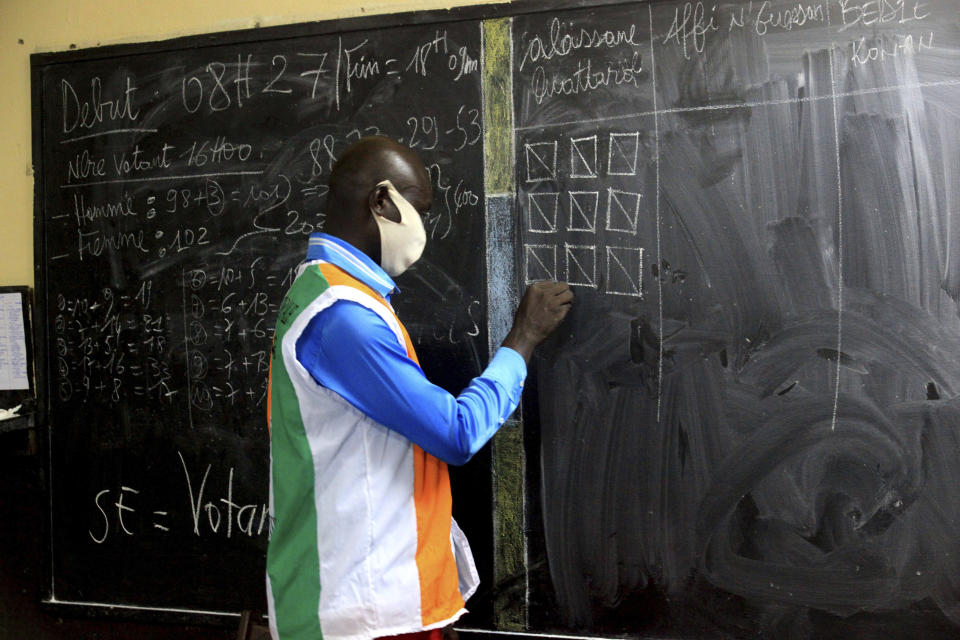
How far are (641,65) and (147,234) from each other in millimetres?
1517

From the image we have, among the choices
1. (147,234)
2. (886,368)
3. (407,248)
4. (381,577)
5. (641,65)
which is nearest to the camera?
(381,577)

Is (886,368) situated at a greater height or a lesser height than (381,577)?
greater

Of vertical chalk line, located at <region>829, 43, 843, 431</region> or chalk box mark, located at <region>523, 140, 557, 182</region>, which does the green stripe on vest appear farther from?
vertical chalk line, located at <region>829, 43, 843, 431</region>

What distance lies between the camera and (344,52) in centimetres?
224

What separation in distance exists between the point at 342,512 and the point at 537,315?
0.66m

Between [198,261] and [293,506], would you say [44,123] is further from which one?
[293,506]

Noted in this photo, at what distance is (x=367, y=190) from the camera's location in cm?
153

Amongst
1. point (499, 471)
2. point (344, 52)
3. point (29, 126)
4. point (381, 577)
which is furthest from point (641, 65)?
point (29, 126)

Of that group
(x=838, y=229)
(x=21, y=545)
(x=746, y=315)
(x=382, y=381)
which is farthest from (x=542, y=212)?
(x=21, y=545)

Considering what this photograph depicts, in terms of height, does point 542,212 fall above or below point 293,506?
above

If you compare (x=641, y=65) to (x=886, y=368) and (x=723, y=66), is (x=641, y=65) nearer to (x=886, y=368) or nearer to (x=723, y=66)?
(x=723, y=66)

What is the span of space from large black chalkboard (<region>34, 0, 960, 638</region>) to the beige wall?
10cm

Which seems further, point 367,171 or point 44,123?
point 44,123

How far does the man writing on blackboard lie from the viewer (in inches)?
54.3
